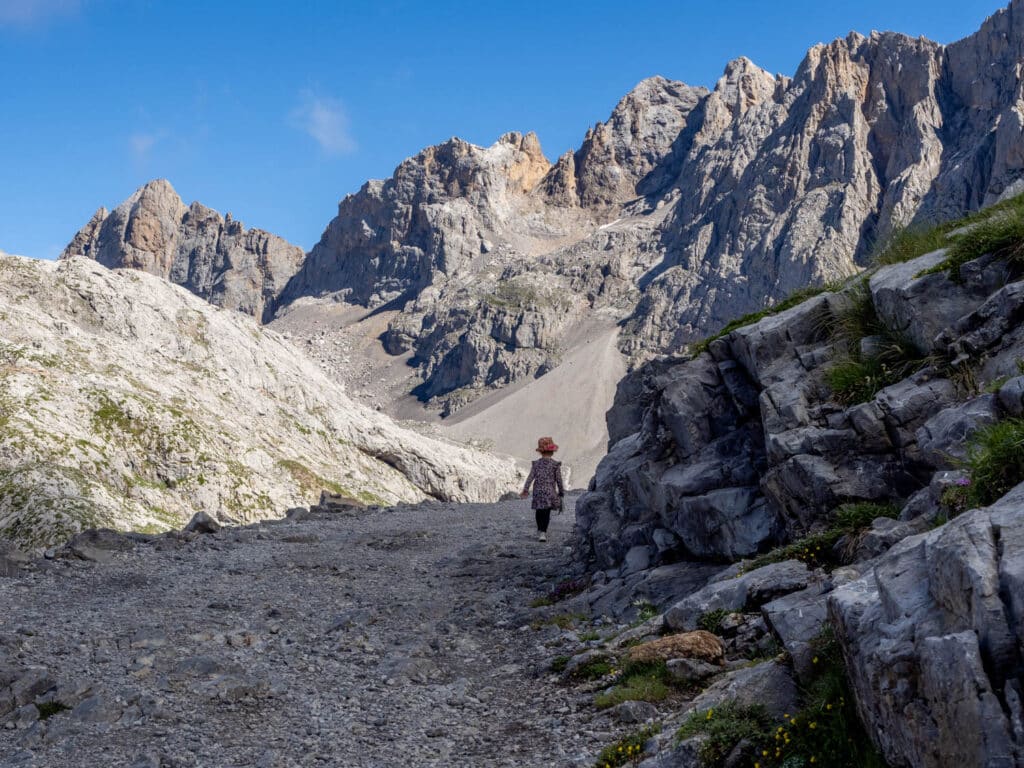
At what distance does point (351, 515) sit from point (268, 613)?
17126 mm

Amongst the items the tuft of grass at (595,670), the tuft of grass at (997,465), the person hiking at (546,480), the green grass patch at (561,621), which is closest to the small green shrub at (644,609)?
the green grass patch at (561,621)

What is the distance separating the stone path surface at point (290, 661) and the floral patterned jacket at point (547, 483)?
160cm

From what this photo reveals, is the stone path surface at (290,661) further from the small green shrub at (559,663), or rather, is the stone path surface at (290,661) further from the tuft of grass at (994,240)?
the tuft of grass at (994,240)

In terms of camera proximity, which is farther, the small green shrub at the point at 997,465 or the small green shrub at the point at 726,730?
the small green shrub at the point at 997,465

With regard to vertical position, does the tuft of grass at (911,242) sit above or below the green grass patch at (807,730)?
above

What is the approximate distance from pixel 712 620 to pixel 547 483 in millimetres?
11800

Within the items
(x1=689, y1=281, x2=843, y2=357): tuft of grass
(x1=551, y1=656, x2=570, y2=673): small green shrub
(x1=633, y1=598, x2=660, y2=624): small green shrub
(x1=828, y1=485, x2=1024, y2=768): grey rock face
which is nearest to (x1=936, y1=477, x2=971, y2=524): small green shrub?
(x1=828, y1=485, x2=1024, y2=768): grey rock face

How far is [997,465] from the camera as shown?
7.94 meters

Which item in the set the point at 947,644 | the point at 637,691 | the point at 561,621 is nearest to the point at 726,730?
the point at 637,691

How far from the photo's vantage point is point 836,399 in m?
13.3

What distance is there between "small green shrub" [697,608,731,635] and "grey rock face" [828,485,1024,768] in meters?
3.61

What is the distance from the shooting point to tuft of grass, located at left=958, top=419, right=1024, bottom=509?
25.5 feet

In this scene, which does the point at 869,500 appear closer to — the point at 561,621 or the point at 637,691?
the point at 637,691

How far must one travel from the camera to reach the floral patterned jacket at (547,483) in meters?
22.2
